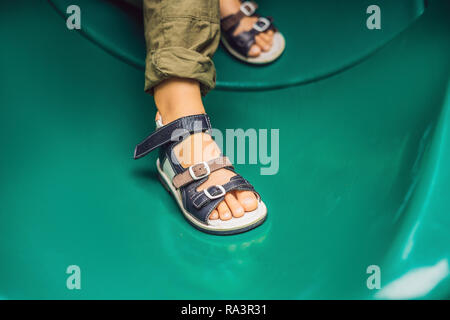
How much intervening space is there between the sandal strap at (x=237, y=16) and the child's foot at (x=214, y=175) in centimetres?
43

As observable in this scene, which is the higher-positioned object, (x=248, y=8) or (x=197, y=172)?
(x=248, y=8)

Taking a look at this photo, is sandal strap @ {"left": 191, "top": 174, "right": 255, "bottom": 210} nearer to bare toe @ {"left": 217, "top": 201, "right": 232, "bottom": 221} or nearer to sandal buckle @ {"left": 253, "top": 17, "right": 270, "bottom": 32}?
bare toe @ {"left": 217, "top": 201, "right": 232, "bottom": 221}

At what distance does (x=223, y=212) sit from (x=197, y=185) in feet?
0.21

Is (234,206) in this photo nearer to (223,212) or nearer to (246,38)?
(223,212)

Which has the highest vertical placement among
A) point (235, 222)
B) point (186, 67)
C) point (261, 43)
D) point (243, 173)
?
point (261, 43)

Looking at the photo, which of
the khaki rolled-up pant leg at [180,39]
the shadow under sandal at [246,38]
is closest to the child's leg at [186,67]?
the khaki rolled-up pant leg at [180,39]

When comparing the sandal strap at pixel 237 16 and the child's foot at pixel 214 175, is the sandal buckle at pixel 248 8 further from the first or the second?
the child's foot at pixel 214 175

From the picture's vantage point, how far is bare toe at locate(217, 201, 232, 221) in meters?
0.72

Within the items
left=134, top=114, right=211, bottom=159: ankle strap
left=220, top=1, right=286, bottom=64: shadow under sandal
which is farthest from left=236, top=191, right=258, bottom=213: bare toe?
left=220, top=1, right=286, bottom=64: shadow under sandal

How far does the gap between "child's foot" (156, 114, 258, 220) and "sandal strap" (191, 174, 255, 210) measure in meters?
0.01

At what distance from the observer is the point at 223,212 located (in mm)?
724

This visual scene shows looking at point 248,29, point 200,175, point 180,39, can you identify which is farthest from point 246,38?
point 200,175

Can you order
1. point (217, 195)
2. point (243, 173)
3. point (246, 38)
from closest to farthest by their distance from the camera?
1. point (217, 195)
2. point (243, 173)
3. point (246, 38)

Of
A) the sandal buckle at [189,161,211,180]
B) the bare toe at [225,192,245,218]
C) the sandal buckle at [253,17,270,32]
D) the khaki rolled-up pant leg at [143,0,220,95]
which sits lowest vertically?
the bare toe at [225,192,245,218]
